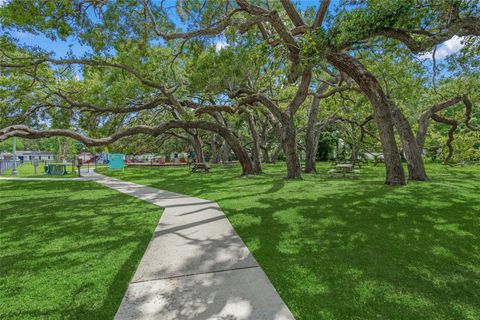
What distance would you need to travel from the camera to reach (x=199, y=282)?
10.8 feet

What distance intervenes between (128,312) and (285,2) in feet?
29.0

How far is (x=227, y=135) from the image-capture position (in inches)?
631

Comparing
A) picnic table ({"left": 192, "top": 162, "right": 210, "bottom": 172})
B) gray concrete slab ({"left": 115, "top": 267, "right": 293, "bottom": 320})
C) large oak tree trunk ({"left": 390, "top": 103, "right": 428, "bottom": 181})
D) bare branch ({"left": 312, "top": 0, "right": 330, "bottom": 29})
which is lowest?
gray concrete slab ({"left": 115, "top": 267, "right": 293, "bottom": 320})

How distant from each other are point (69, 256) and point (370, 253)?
14.9 feet

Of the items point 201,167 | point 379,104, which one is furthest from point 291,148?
point 201,167

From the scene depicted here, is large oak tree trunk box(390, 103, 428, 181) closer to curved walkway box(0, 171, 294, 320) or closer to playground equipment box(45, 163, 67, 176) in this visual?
curved walkway box(0, 171, 294, 320)

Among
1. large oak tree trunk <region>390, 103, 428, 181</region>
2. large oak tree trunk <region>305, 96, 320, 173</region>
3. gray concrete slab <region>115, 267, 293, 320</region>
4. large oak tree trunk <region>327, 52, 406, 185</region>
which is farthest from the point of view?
large oak tree trunk <region>305, 96, 320, 173</region>

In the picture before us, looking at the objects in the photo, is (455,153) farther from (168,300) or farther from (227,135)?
(168,300)

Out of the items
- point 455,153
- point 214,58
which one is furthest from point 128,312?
point 455,153

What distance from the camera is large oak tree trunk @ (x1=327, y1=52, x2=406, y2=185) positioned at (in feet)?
30.6

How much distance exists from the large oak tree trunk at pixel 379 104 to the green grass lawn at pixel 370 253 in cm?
264

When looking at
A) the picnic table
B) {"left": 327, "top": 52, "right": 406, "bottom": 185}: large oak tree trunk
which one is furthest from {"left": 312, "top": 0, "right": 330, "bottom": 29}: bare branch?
the picnic table

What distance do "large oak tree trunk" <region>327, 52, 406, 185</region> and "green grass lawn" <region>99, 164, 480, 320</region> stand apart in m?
2.64

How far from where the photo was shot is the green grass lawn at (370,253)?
2783mm
